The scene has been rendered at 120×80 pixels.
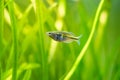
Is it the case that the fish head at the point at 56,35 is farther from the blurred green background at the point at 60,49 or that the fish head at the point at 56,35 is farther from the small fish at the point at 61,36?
the blurred green background at the point at 60,49

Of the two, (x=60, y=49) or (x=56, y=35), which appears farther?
(x=60, y=49)

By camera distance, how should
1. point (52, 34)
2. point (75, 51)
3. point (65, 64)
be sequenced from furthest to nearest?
point (65, 64) < point (75, 51) < point (52, 34)

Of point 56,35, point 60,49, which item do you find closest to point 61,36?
point 56,35

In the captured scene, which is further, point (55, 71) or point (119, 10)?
point (119, 10)

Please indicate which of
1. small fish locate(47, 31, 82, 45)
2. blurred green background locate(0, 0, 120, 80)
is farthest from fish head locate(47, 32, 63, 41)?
blurred green background locate(0, 0, 120, 80)

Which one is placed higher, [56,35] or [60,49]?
[56,35]

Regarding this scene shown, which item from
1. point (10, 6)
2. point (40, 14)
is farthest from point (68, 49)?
point (10, 6)

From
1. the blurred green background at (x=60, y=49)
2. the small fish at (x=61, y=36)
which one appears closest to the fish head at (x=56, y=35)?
the small fish at (x=61, y=36)

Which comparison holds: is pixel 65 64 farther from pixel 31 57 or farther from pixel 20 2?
pixel 20 2

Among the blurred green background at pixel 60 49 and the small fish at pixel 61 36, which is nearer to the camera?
the small fish at pixel 61 36

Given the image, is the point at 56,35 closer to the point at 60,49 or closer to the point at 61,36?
the point at 61,36

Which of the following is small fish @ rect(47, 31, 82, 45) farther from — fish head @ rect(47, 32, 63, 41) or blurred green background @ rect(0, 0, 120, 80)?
blurred green background @ rect(0, 0, 120, 80)
